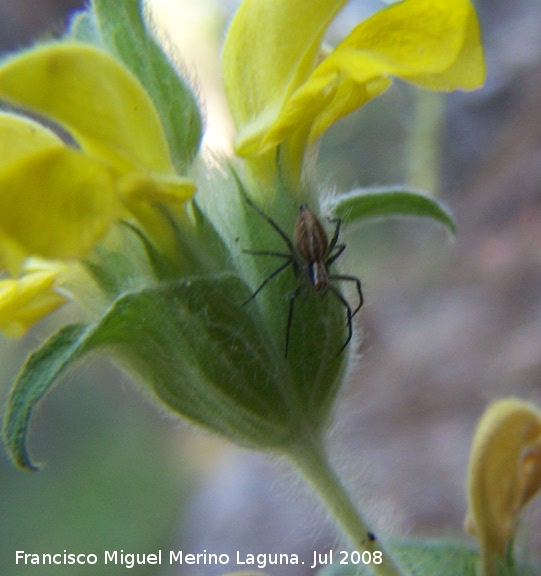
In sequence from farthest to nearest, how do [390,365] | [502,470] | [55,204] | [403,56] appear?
[390,365] → [502,470] → [403,56] → [55,204]

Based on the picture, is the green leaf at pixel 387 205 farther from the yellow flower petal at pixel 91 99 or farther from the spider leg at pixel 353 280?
the yellow flower petal at pixel 91 99

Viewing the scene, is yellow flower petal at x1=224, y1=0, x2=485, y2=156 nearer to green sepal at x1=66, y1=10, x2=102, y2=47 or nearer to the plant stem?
green sepal at x1=66, y1=10, x2=102, y2=47

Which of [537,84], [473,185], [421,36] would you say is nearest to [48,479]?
[473,185]

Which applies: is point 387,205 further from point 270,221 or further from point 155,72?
point 155,72

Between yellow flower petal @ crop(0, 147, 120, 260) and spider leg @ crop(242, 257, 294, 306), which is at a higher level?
yellow flower petal @ crop(0, 147, 120, 260)

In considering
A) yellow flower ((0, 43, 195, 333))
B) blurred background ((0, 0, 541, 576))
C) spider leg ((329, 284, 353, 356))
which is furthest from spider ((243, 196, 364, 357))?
blurred background ((0, 0, 541, 576))

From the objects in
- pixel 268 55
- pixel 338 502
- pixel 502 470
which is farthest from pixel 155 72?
pixel 502 470

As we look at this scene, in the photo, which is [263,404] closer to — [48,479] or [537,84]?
[48,479]
